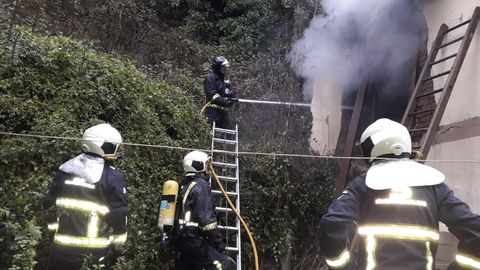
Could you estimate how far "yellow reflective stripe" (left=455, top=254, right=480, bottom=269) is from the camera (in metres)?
2.57

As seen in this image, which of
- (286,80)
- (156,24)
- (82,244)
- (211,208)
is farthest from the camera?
(156,24)

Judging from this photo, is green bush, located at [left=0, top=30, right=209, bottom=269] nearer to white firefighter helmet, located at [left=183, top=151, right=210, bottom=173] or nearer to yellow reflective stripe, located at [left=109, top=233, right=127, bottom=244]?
yellow reflective stripe, located at [left=109, top=233, right=127, bottom=244]

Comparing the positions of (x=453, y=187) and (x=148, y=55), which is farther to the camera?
(x=148, y=55)

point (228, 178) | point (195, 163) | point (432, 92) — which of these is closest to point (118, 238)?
point (195, 163)

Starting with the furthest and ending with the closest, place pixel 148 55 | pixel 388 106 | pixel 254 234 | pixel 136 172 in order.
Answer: pixel 148 55, pixel 388 106, pixel 254 234, pixel 136 172

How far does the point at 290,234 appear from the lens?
6719 millimetres

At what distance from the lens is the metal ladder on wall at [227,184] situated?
19.2 ft

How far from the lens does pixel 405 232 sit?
8.23 feet

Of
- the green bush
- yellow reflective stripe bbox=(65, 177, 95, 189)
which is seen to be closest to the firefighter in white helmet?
the green bush

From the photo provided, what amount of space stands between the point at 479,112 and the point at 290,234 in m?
3.02

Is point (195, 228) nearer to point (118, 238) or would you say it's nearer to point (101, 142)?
point (118, 238)

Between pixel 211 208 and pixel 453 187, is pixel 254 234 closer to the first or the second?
pixel 211 208

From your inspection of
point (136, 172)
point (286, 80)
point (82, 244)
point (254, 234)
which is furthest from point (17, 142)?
point (286, 80)

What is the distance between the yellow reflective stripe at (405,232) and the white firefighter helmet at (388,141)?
1.55 feet
